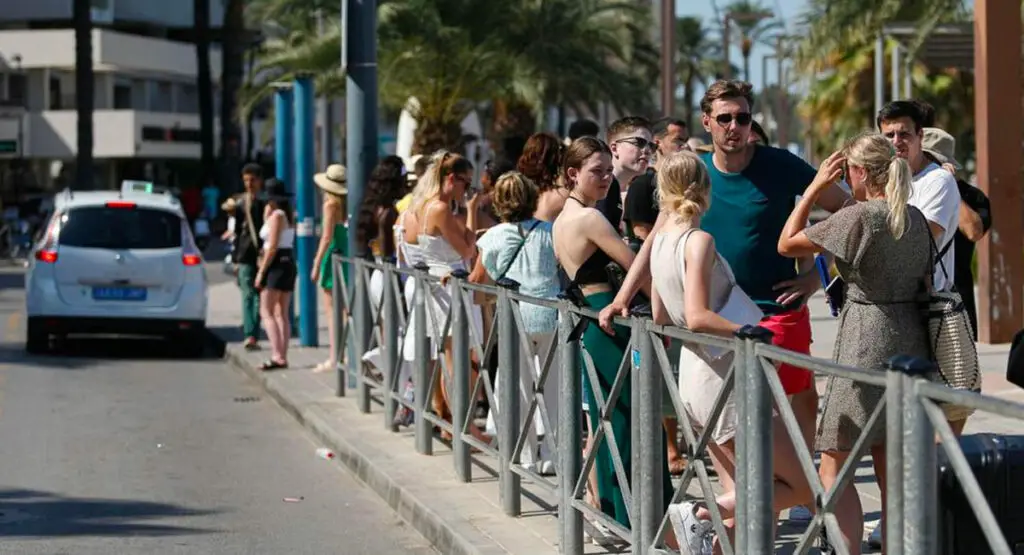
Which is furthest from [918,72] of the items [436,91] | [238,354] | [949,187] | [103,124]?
[103,124]

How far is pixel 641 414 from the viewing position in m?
6.34

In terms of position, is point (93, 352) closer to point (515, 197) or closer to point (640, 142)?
point (515, 197)

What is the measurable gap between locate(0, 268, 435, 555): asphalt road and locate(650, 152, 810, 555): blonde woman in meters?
2.40

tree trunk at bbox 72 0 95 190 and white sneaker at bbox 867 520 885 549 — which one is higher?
tree trunk at bbox 72 0 95 190

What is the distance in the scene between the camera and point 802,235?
253 inches

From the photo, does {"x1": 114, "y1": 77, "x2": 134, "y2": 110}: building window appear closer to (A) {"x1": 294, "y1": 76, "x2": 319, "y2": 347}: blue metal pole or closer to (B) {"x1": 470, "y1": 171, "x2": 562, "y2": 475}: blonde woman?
(A) {"x1": 294, "y1": 76, "x2": 319, "y2": 347}: blue metal pole

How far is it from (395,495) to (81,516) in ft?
4.97

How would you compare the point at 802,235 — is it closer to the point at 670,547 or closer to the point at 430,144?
the point at 670,547

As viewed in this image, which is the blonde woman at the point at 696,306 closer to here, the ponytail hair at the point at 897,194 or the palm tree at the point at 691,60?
the ponytail hair at the point at 897,194

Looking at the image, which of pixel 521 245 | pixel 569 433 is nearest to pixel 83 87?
pixel 521 245

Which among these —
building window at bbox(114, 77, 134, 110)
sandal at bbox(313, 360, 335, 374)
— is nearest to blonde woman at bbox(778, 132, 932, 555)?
sandal at bbox(313, 360, 335, 374)

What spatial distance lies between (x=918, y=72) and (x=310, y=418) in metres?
26.7

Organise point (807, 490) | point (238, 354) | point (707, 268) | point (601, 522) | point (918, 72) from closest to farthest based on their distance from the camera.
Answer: point (807, 490)
point (707, 268)
point (601, 522)
point (238, 354)
point (918, 72)

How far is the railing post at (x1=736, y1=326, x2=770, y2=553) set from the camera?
515cm
